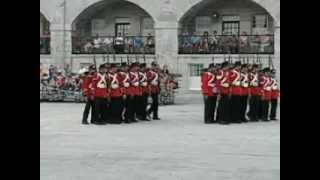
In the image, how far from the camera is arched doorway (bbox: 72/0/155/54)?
112ft

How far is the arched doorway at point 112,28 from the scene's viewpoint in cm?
3412

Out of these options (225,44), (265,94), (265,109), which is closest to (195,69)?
(225,44)

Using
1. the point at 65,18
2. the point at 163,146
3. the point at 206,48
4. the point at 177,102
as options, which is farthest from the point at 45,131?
the point at 65,18

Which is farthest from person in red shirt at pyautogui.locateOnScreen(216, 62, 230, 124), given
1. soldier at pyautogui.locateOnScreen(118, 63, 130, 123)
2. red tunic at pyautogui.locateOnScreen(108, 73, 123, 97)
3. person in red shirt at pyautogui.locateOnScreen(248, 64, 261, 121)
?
red tunic at pyautogui.locateOnScreen(108, 73, 123, 97)

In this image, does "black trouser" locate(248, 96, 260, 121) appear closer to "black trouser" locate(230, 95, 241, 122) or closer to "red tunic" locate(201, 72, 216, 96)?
"black trouser" locate(230, 95, 241, 122)

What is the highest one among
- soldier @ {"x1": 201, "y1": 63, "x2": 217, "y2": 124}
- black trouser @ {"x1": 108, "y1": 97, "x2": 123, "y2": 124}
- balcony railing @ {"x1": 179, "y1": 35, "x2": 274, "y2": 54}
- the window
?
balcony railing @ {"x1": 179, "y1": 35, "x2": 274, "y2": 54}

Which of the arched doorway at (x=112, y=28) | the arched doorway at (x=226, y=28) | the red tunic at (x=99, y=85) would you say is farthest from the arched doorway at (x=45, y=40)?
the red tunic at (x=99, y=85)

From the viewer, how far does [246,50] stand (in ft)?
104

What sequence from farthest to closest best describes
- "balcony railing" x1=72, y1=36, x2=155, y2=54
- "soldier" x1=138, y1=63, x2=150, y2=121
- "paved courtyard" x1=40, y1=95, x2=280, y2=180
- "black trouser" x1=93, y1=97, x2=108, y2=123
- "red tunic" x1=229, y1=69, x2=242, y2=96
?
"balcony railing" x1=72, y1=36, x2=155, y2=54
"soldier" x1=138, y1=63, x2=150, y2=121
"red tunic" x1=229, y1=69, x2=242, y2=96
"black trouser" x1=93, y1=97, x2=108, y2=123
"paved courtyard" x1=40, y1=95, x2=280, y2=180

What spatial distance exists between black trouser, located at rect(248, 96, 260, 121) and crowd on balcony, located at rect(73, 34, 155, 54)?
15.9m

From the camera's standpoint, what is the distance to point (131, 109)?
58.2 feet

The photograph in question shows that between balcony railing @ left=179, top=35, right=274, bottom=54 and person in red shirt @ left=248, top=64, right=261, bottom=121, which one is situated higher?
balcony railing @ left=179, top=35, right=274, bottom=54
